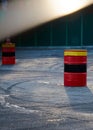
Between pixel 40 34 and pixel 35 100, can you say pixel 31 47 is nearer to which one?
pixel 40 34

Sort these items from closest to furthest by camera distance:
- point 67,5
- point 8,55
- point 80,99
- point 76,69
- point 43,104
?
point 43,104
point 80,99
point 76,69
point 8,55
point 67,5

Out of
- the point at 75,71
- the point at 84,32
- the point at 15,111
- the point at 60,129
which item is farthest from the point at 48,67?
the point at 84,32

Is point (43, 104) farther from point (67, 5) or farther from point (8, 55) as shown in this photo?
point (67, 5)

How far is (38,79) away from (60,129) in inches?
278

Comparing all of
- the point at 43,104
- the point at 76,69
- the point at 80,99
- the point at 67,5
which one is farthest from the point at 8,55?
the point at 67,5

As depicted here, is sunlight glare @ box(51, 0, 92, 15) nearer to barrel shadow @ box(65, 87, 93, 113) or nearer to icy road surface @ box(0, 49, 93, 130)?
icy road surface @ box(0, 49, 93, 130)

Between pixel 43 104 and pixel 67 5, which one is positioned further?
pixel 67 5

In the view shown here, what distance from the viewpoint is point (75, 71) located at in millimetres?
13086

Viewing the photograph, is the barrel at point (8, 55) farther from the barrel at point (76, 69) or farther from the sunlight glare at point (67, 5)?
the sunlight glare at point (67, 5)

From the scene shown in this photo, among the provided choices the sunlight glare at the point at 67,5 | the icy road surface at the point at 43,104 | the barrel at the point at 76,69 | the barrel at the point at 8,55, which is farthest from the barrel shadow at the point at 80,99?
the sunlight glare at the point at 67,5

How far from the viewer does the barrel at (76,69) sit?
1300cm

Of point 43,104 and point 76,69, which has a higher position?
point 76,69

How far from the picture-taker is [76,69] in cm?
1309

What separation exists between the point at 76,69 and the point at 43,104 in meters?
3.06
